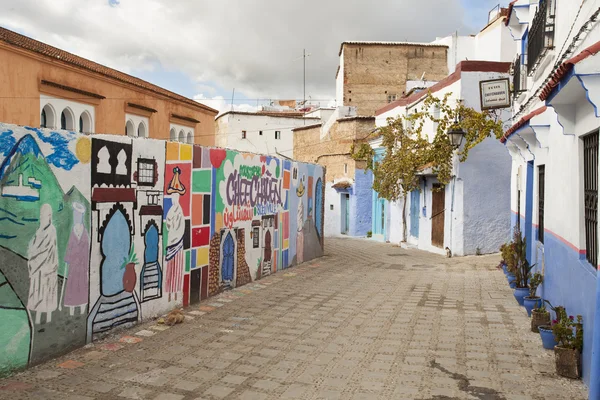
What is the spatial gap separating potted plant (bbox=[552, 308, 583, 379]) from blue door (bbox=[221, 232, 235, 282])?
17.8ft

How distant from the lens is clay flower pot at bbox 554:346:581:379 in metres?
5.06

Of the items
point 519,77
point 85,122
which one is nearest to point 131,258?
point 519,77

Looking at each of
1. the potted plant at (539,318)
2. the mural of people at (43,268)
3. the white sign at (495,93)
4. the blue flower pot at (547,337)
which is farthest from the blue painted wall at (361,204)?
the mural of people at (43,268)

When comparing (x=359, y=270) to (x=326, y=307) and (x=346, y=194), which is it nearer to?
(x=326, y=307)

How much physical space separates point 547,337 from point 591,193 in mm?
2006

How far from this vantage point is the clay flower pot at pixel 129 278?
6508 mm

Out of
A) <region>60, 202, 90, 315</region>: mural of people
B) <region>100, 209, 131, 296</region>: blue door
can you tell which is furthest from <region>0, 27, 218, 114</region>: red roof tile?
<region>60, 202, 90, 315</region>: mural of people

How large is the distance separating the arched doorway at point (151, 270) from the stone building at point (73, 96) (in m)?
5.16

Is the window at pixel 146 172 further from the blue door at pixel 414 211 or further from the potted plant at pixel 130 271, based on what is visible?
the blue door at pixel 414 211

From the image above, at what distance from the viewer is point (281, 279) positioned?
10.9 metres

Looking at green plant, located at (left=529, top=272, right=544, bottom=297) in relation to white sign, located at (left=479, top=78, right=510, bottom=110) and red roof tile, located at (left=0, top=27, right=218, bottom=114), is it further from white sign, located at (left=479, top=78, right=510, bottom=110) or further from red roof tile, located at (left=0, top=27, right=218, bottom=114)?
red roof tile, located at (left=0, top=27, right=218, bottom=114)

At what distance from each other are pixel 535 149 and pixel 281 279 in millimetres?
5342

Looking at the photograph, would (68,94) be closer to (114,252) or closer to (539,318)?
(114,252)

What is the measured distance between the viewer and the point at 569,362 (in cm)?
510
